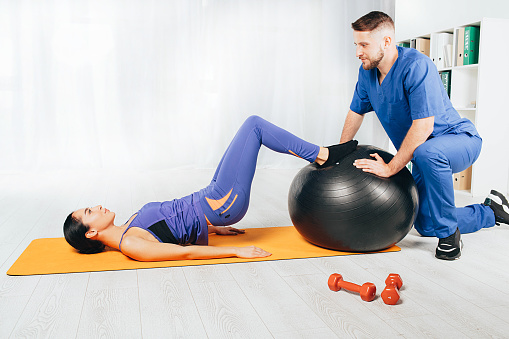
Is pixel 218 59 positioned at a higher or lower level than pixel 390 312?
higher

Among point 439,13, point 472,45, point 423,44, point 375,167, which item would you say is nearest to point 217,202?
point 375,167

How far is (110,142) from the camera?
532 centimetres

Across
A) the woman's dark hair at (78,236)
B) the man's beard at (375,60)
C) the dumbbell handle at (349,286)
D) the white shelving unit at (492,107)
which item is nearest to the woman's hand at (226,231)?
the woman's dark hair at (78,236)

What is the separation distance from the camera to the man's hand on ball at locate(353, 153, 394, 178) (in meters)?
2.23

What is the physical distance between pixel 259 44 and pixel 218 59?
514mm

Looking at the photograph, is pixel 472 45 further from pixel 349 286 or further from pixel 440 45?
pixel 349 286

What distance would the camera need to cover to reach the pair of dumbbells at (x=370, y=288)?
1.76m

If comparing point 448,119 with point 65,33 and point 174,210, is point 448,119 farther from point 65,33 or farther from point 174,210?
point 65,33

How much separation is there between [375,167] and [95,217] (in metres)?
1.29

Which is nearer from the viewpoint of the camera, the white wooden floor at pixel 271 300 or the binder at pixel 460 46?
the white wooden floor at pixel 271 300

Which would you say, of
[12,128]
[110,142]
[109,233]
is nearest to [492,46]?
[109,233]

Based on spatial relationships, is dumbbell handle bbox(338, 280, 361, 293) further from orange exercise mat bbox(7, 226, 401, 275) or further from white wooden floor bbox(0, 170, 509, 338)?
orange exercise mat bbox(7, 226, 401, 275)

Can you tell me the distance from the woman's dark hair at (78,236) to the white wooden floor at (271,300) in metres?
0.21

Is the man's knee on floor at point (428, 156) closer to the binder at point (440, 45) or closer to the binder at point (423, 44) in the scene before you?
the binder at point (440, 45)
